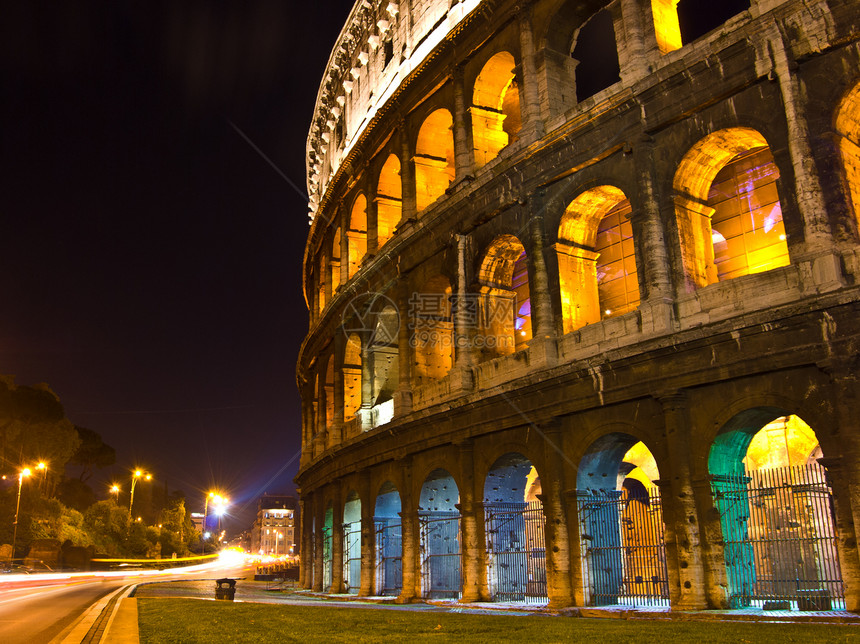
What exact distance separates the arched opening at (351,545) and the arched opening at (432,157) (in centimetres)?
947

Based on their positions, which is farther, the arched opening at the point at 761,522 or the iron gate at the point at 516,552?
the iron gate at the point at 516,552

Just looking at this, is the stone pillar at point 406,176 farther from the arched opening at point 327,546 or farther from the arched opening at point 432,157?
the arched opening at point 327,546

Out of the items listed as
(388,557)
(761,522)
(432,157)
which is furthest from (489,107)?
(388,557)

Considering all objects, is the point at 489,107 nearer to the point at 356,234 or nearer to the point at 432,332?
the point at 432,332

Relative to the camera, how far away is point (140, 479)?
83.4 metres

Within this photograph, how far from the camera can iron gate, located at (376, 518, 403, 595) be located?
2139cm

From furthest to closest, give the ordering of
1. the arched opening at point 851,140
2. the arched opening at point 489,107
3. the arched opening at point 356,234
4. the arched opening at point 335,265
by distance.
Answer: the arched opening at point 335,265, the arched opening at point 356,234, the arched opening at point 489,107, the arched opening at point 851,140

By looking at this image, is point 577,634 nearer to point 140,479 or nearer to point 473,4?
point 473,4

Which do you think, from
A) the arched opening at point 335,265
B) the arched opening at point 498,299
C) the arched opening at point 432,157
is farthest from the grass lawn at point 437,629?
the arched opening at point 335,265

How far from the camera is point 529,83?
17.4m

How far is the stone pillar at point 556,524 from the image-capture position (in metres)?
14.5

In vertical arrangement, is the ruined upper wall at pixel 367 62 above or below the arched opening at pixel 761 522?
above

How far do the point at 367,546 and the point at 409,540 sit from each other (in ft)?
8.19

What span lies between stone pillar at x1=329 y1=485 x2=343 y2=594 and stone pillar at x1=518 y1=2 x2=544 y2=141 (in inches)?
530
